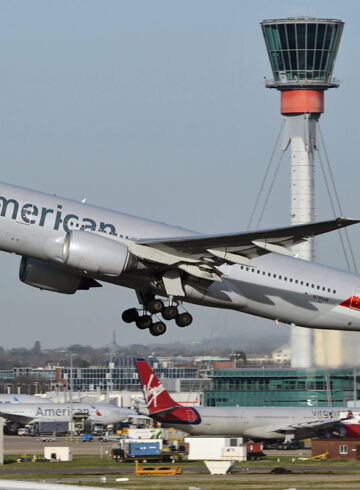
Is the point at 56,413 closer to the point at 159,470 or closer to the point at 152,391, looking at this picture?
the point at 152,391

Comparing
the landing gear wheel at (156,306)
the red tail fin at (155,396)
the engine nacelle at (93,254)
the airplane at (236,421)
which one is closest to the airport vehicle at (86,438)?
the airplane at (236,421)

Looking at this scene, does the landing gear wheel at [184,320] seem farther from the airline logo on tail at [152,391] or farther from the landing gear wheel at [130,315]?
the airline logo on tail at [152,391]

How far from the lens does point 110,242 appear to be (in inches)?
1852

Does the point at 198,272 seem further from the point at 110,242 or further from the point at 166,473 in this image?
the point at 166,473

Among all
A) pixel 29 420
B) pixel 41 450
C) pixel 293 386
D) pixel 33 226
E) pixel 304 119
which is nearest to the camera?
pixel 33 226

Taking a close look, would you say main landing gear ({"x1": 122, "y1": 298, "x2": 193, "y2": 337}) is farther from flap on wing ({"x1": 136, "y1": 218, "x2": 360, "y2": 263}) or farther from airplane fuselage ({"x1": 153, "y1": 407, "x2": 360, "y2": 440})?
airplane fuselage ({"x1": 153, "y1": 407, "x2": 360, "y2": 440})

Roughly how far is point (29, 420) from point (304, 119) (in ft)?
255

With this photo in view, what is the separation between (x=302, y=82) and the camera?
526 ft

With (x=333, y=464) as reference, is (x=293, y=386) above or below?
above

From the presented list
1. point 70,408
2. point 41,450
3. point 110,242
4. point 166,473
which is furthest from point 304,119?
point 110,242

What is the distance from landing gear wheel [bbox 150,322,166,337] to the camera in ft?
A: 167

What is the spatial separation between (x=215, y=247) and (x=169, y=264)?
82.5 inches

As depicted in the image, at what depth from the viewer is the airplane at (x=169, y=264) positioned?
1825 inches

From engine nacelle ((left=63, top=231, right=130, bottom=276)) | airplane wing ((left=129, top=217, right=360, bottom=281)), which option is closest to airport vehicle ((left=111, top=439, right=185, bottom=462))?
airplane wing ((left=129, top=217, right=360, bottom=281))
